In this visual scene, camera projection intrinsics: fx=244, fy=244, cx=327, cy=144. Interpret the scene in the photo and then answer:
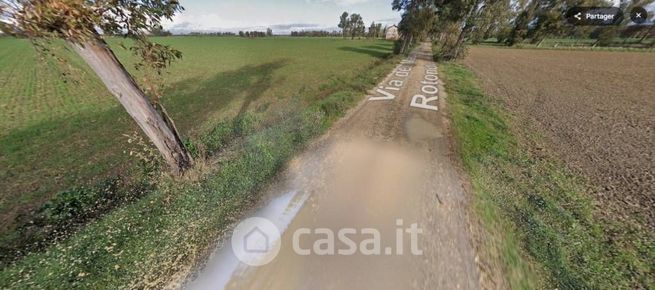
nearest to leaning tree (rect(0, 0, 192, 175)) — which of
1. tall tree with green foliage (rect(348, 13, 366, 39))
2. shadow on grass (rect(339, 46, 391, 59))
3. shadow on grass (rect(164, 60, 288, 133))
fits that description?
shadow on grass (rect(164, 60, 288, 133))

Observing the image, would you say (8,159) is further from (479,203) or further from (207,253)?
(479,203)

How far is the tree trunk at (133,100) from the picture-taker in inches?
138

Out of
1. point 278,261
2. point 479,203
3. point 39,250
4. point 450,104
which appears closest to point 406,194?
point 479,203

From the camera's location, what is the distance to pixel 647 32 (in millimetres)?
58906

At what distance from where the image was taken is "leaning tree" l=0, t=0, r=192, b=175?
2629 millimetres

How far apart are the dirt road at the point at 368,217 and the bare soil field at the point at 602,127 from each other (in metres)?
3.18

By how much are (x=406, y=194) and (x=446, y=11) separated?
75.1ft

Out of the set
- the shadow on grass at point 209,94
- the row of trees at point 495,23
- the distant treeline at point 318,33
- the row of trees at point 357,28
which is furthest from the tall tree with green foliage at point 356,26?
the shadow on grass at point 209,94

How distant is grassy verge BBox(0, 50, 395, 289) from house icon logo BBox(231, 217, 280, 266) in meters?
0.30

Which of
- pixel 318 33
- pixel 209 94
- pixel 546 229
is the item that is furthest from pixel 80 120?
pixel 318 33

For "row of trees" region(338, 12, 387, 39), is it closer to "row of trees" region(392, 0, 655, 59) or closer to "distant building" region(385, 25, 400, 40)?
"distant building" region(385, 25, 400, 40)

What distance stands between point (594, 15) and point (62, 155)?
83730 millimetres

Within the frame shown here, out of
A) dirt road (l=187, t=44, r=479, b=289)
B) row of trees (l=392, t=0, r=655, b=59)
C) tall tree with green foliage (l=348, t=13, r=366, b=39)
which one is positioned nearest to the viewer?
dirt road (l=187, t=44, r=479, b=289)

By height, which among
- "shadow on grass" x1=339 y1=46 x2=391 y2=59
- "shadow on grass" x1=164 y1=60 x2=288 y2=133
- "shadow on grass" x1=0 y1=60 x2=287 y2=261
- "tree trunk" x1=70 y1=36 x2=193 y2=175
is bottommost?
"shadow on grass" x1=339 y1=46 x2=391 y2=59
